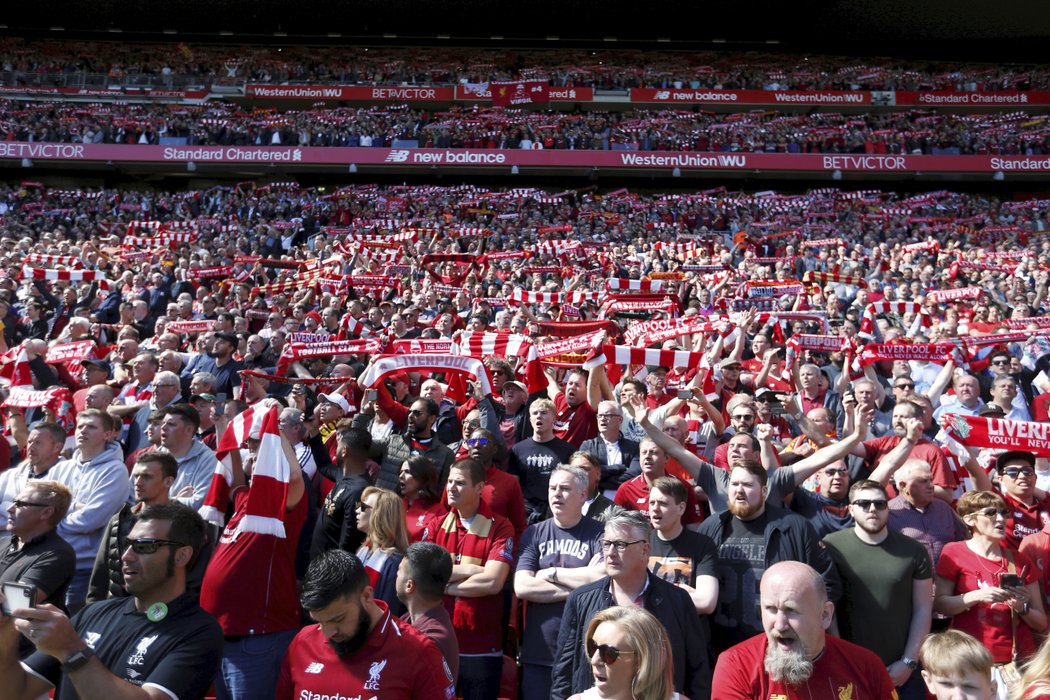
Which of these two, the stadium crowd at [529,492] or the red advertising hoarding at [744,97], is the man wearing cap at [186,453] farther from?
the red advertising hoarding at [744,97]

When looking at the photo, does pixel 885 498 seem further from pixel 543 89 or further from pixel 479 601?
pixel 543 89

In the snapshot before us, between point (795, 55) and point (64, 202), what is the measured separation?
34824 mm

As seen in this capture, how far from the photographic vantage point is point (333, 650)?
3.11 meters

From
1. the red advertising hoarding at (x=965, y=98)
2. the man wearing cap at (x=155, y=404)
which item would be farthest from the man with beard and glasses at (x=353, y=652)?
the red advertising hoarding at (x=965, y=98)

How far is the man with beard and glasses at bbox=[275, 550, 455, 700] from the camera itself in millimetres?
3023

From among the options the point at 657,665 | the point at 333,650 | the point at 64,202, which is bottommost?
the point at 64,202

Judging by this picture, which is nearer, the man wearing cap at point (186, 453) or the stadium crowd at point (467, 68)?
the man wearing cap at point (186, 453)

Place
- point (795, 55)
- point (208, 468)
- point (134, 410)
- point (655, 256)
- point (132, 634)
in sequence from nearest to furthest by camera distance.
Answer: point (132, 634) → point (208, 468) → point (134, 410) → point (655, 256) → point (795, 55)

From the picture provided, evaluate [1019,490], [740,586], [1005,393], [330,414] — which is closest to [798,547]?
[740,586]

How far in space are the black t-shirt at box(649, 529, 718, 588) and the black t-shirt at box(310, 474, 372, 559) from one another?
1.57 meters

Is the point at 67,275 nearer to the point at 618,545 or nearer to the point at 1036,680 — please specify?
the point at 618,545

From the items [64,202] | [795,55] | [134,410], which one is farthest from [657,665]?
[795,55]

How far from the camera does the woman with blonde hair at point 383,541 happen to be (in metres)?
3.98

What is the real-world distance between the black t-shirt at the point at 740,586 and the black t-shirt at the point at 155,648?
221cm
